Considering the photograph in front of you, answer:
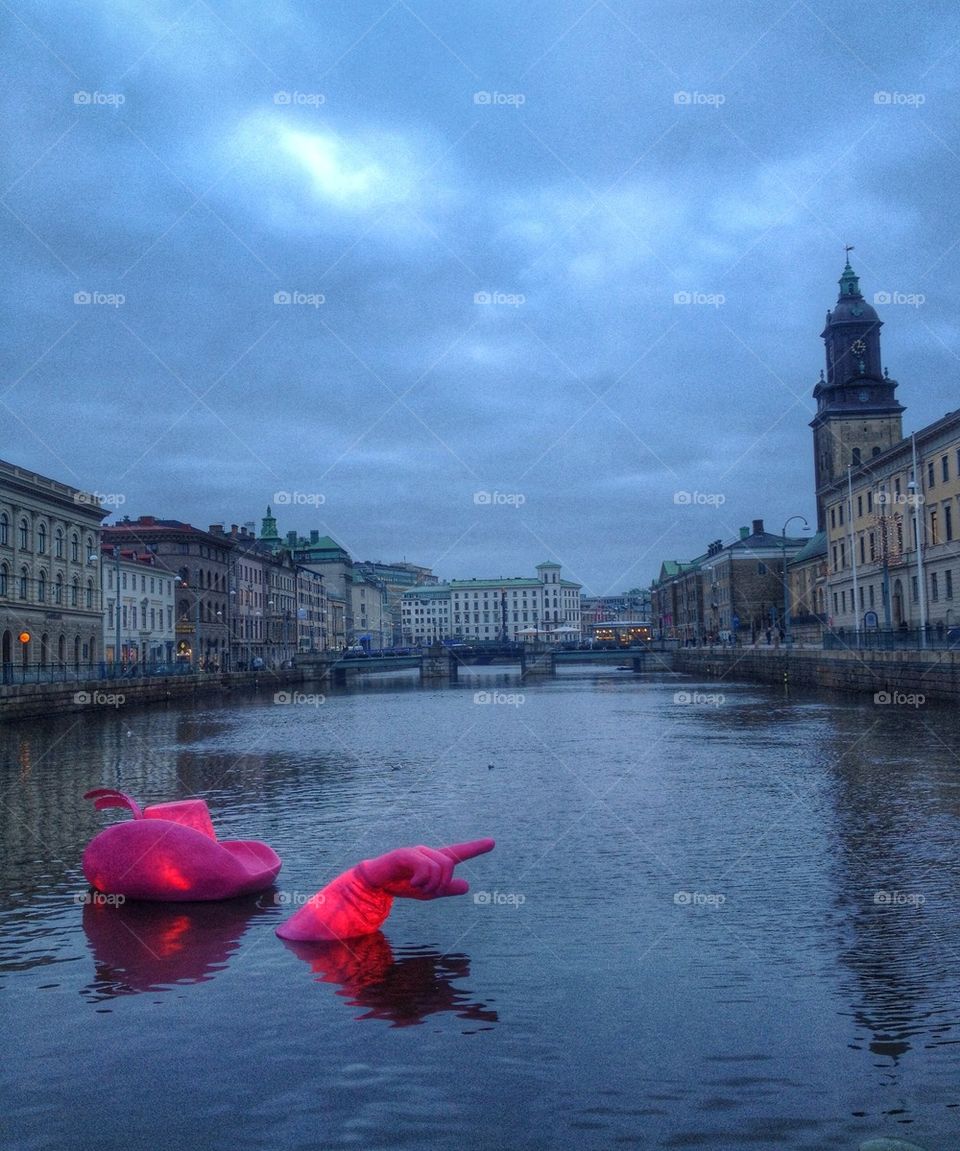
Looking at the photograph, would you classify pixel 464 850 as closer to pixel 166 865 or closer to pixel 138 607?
pixel 166 865

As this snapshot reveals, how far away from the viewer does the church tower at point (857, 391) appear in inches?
4387

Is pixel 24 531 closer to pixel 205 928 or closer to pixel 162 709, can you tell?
pixel 162 709

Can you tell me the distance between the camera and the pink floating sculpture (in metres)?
12.2

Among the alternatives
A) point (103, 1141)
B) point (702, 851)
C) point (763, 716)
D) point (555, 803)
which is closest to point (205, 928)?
point (103, 1141)

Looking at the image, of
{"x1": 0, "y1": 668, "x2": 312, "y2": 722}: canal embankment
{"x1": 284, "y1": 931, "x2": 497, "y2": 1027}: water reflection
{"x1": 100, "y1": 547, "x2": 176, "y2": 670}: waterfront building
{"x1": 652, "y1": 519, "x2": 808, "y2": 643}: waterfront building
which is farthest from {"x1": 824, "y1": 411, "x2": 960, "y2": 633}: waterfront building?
{"x1": 100, "y1": 547, "x2": 176, "y2": 670}: waterfront building

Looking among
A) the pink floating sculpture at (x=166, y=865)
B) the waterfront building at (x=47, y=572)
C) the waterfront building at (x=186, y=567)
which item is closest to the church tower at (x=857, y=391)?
the waterfront building at (x=186, y=567)

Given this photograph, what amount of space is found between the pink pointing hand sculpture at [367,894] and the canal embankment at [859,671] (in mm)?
36879

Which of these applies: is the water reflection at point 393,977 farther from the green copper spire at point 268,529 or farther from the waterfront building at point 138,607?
the green copper spire at point 268,529

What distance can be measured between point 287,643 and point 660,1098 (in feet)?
452

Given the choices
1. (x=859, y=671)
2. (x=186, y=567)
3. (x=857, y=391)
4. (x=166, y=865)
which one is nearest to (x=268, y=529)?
(x=186, y=567)

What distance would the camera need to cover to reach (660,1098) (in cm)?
707

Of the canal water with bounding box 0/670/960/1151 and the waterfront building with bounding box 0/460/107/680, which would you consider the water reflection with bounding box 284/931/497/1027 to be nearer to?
the canal water with bounding box 0/670/960/1151

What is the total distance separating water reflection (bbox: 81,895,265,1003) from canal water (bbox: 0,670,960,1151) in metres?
0.04

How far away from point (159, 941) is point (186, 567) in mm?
102210
